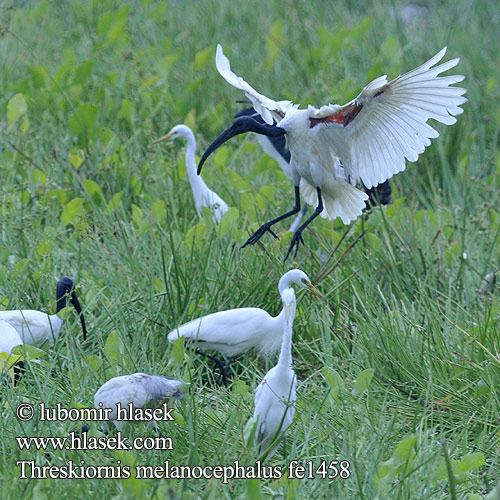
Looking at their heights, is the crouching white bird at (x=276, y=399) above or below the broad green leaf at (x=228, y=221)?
→ below

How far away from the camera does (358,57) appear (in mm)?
6684

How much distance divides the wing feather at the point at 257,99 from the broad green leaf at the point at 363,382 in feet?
2.96

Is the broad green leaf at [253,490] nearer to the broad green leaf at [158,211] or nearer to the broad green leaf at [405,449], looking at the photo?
the broad green leaf at [405,449]

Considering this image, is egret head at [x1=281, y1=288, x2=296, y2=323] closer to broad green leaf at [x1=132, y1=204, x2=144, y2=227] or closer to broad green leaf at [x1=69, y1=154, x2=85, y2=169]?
broad green leaf at [x1=132, y1=204, x2=144, y2=227]

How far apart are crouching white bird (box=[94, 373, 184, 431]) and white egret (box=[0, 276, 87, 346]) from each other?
1.57 feet

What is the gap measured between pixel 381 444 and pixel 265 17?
17.2ft

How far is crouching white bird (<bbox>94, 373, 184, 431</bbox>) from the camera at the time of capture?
9.14 ft

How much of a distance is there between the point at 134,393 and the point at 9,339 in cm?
59

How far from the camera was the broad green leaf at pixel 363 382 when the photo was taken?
9.37ft

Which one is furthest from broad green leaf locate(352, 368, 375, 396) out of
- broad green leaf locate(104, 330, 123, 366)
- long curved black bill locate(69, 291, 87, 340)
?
long curved black bill locate(69, 291, 87, 340)

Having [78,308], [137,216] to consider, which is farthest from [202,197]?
[78,308]

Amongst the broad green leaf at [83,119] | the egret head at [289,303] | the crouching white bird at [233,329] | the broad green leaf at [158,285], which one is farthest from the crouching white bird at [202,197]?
the egret head at [289,303]

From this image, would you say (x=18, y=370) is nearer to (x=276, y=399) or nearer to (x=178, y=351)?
(x=178, y=351)

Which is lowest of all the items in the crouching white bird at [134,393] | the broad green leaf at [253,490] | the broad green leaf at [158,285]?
the broad green leaf at [253,490]
